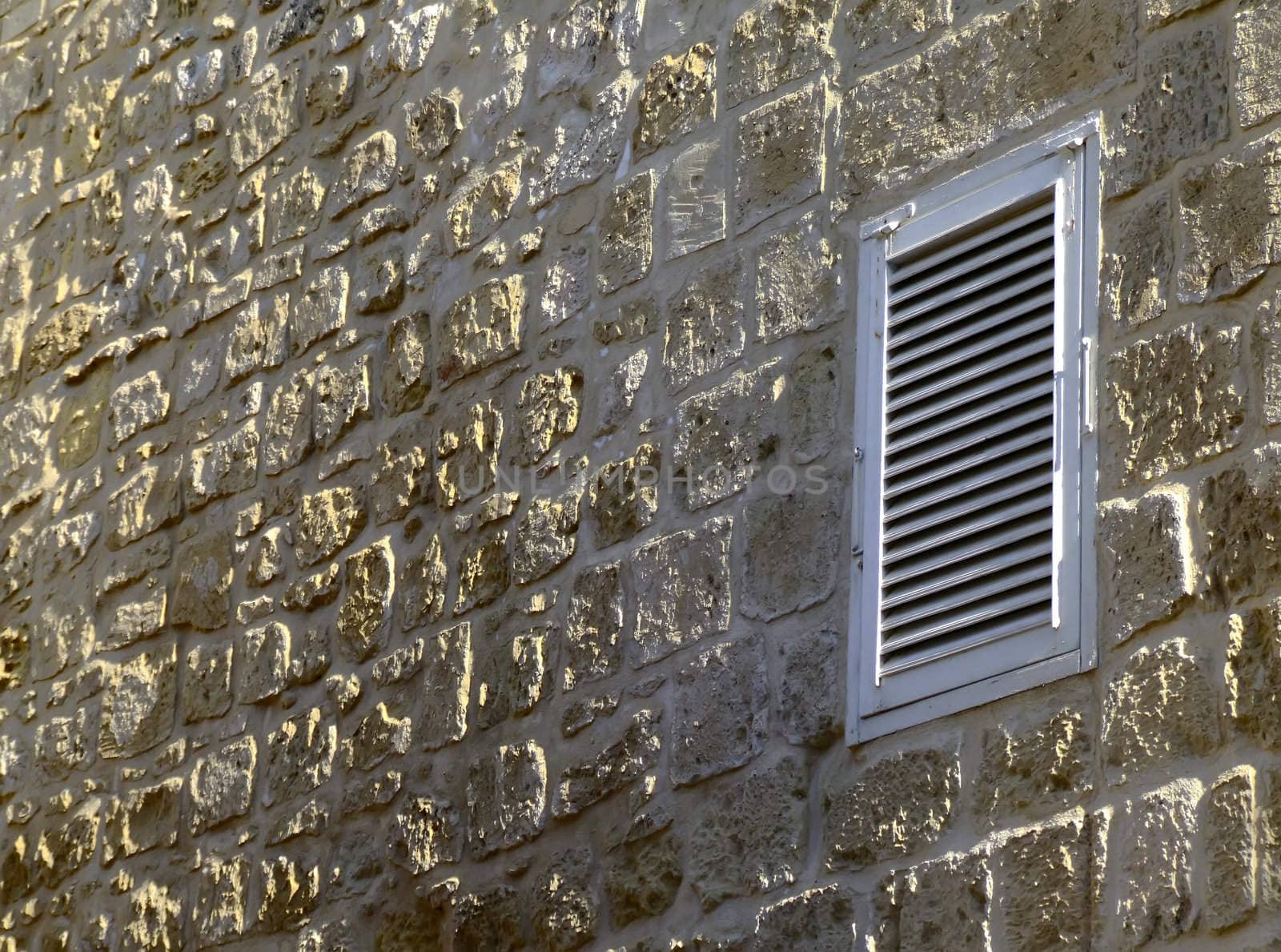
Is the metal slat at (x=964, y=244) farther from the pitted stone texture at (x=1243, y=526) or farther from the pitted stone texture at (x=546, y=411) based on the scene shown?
the pitted stone texture at (x=546, y=411)

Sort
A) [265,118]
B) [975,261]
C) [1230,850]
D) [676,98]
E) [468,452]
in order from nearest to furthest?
[1230,850] < [975,261] < [676,98] < [468,452] < [265,118]

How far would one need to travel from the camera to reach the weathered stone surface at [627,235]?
14.0 feet

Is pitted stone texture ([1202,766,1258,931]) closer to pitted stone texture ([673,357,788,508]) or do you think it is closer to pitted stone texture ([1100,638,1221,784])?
pitted stone texture ([1100,638,1221,784])

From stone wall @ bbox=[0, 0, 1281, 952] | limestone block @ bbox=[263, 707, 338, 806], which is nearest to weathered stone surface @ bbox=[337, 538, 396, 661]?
stone wall @ bbox=[0, 0, 1281, 952]

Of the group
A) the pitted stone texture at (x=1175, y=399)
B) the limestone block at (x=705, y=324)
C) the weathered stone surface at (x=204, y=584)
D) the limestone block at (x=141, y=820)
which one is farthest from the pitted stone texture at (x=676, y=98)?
the limestone block at (x=141, y=820)

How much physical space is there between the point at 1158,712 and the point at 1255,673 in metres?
0.17

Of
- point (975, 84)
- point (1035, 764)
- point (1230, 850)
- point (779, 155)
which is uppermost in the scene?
point (779, 155)

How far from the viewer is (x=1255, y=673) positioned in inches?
113

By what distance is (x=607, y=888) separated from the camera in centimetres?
380

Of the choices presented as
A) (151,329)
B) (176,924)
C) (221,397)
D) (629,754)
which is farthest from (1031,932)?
(151,329)

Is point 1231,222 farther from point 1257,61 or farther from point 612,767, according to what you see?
point 612,767

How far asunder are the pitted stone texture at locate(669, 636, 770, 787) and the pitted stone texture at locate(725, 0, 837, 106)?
3.81 feet

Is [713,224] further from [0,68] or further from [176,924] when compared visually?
[0,68]

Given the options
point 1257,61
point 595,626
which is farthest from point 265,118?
point 1257,61
